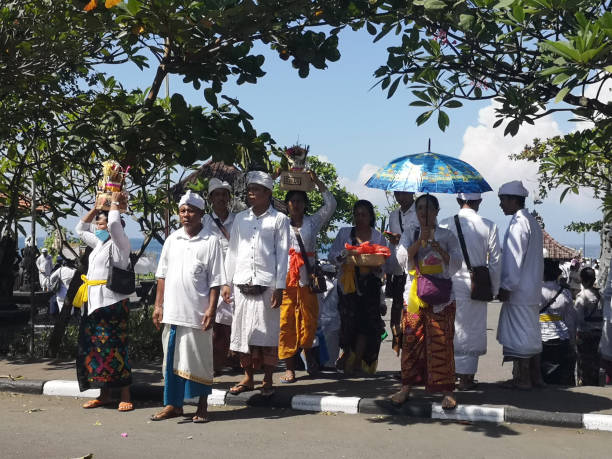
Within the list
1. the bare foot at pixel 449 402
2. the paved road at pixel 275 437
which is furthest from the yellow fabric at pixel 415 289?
the paved road at pixel 275 437

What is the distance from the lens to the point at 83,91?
456 inches

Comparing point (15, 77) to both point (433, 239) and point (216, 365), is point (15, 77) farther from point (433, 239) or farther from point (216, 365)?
point (433, 239)

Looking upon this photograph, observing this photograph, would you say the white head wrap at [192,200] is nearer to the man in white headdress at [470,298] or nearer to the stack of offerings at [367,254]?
the stack of offerings at [367,254]

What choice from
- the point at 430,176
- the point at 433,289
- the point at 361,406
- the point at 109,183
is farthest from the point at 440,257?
the point at 109,183

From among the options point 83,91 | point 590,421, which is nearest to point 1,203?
point 83,91

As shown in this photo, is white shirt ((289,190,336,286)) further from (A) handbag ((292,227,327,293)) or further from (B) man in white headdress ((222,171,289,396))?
(B) man in white headdress ((222,171,289,396))

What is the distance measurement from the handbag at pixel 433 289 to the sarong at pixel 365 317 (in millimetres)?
1940

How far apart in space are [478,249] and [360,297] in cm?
A: 156

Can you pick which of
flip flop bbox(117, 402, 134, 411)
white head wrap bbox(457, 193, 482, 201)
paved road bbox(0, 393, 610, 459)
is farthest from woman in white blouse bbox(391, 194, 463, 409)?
flip flop bbox(117, 402, 134, 411)

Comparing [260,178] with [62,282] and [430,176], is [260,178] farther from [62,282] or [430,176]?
[62,282]

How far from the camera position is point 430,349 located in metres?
7.08

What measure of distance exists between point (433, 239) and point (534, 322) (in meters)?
1.81

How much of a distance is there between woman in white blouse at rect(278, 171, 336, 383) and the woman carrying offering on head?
375 mm

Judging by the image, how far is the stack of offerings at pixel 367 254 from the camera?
8688 millimetres
